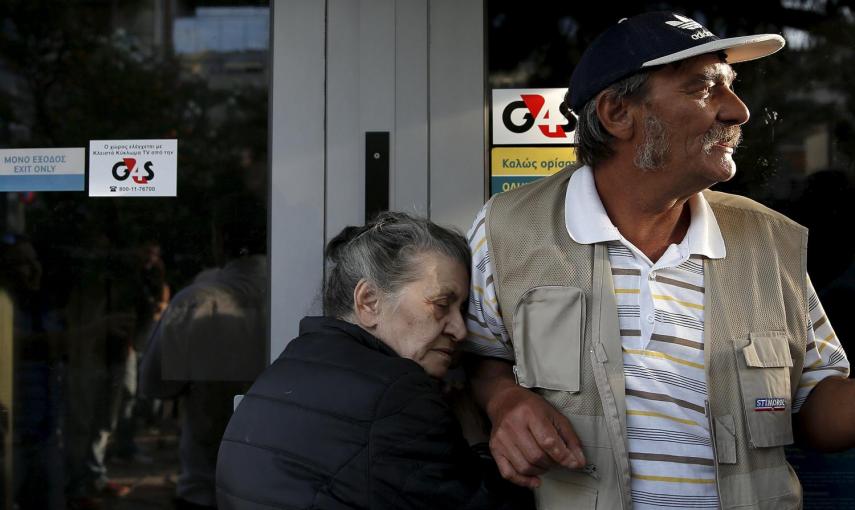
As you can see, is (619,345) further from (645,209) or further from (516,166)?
(516,166)

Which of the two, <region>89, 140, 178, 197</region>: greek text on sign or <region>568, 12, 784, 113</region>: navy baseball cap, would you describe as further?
<region>89, 140, 178, 197</region>: greek text on sign

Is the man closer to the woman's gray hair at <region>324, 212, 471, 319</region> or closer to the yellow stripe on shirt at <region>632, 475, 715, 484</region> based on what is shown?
the yellow stripe on shirt at <region>632, 475, 715, 484</region>

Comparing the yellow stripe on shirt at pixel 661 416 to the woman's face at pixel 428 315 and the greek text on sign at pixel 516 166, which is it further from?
the greek text on sign at pixel 516 166

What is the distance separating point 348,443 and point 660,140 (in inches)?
32.5

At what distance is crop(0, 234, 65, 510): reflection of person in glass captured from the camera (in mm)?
2861

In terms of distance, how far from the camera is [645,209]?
6.31 ft

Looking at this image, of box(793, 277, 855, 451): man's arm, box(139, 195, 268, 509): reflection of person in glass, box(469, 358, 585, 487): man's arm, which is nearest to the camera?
box(469, 358, 585, 487): man's arm

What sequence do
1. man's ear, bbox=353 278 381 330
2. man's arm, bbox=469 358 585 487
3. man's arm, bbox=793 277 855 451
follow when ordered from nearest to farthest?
man's arm, bbox=469 358 585 487, man's arm, bbox=793 277 855 451, man's ear, bbox=353 278 381 330

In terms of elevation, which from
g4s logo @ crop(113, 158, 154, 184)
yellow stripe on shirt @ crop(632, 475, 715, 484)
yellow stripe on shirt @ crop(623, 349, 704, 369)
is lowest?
yellow stripe on shirt @ crop(632, 475, 715, 484)

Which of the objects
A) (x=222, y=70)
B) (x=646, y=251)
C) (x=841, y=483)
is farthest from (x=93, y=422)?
(x=841, y=483)

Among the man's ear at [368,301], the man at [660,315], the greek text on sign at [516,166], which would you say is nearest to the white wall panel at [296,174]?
the greek text on sign at [516,166]

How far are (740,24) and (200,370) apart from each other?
182cm

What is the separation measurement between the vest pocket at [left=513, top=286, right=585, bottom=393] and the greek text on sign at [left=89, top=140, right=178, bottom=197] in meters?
1.33

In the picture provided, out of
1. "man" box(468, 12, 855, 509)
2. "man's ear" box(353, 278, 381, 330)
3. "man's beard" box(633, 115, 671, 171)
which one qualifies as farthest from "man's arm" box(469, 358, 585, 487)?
"man's beard" box(633, 115, 671, 171)
